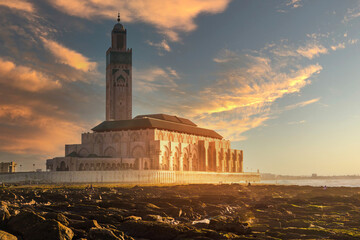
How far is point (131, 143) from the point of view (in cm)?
10294

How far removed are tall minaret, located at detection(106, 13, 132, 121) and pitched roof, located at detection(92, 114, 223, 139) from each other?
46.7 ft

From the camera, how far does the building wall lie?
295ft

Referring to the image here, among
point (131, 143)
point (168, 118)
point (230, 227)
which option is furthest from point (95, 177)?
point (230, 227)

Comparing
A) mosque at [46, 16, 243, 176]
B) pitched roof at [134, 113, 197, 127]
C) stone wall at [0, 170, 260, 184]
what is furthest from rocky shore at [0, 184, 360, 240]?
pitched roof at [134, 113, 197, 127]

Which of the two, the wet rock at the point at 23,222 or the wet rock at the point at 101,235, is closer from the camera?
the wet rock at the point at 101,235

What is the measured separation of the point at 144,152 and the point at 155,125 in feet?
29.3

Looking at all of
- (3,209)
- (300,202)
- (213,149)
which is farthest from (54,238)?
(213,149)

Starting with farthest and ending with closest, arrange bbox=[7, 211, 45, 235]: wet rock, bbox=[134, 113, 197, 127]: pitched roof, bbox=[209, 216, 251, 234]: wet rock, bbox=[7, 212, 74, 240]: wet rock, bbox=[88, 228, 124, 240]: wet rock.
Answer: bbox=[134, 113, 197, 127]: pitched roof
bbox=[209, 216, 251, 234]: wet rock
bbox=[7, 211, 45, 235]: wet rock
bbox=[7, 212, 74, 240]: wet rock
bbox=[88, 228, 124, 240]: wet rock

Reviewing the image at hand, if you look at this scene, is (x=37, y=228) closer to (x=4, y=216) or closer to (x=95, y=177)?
(x=4, y=216)

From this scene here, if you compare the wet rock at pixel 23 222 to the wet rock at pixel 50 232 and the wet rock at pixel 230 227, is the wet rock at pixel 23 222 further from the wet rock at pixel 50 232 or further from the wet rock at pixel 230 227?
the wet rock at pixel 230 227

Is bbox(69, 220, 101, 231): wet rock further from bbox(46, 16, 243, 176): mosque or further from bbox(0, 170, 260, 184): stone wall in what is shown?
bbox(46, 16, 243, 176): mosque

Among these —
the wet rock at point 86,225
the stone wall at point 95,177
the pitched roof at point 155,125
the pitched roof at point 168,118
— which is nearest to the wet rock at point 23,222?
the wet rock at point 86,225

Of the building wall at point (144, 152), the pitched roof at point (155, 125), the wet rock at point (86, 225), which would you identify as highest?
the pitched roof at point (155, 125)

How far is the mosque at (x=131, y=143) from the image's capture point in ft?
309
